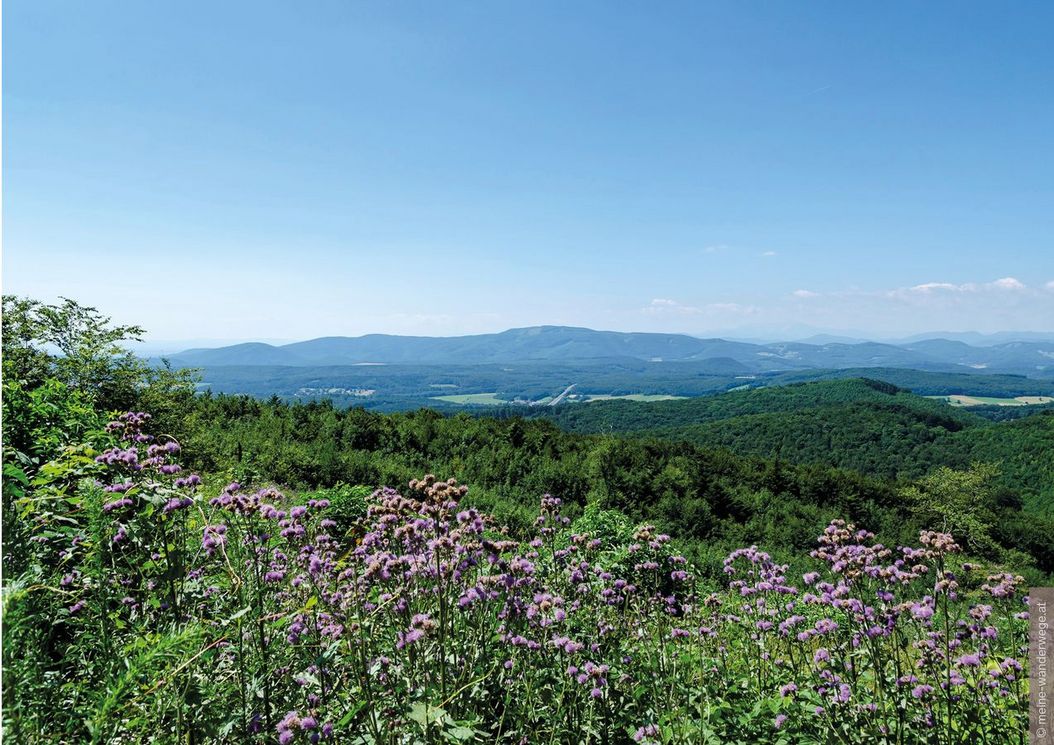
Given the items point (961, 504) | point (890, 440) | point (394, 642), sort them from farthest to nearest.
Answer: point (890, 440) → point (961, 504) → point (394, 642)

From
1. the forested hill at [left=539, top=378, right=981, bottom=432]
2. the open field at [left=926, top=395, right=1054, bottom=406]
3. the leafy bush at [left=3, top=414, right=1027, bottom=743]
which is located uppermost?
the leafy bush at [left=3, top=414, right=1027, bottom=743]

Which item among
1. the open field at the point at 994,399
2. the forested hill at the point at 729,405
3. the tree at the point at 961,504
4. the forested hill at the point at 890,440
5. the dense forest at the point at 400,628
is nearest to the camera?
the dense forest at the point at 400,628

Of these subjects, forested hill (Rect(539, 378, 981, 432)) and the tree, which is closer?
the tree

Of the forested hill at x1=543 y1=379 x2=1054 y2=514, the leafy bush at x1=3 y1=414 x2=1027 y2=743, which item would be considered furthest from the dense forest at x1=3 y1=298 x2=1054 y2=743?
the forested hill at x1=543 y1=379 x2=1054 y2=514

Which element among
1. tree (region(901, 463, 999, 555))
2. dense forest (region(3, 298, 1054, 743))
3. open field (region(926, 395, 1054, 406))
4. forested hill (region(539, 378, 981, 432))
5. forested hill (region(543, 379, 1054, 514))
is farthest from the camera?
open field (region(926, 395, 1054, 406))

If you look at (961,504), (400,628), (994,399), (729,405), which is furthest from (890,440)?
(994,399)

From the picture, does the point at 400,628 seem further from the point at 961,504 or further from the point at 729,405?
the point at 729,405

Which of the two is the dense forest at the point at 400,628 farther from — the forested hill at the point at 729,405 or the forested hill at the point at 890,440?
the forested hill at the point at 729,405

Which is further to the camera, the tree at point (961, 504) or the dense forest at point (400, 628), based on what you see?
the tree at point (961, 504)

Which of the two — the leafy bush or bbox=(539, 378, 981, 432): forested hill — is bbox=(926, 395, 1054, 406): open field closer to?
bbox=(539, 378, 981, 432): forested hill

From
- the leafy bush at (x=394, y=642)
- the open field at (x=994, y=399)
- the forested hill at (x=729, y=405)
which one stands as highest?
the leafy bush at (x=394, y=642)

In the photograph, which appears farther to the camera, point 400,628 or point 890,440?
point 890,440

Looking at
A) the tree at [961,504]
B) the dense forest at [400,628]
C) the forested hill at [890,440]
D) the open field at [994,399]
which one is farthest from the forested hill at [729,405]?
the open field at [994,399]

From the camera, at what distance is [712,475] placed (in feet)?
45.8
